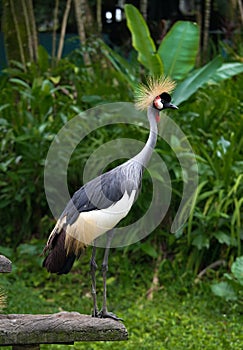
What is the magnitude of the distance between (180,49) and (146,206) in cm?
154

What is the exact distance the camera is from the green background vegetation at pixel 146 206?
18.5ft

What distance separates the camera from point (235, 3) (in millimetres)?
10258

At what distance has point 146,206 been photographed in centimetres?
643

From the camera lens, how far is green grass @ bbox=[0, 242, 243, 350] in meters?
5.20

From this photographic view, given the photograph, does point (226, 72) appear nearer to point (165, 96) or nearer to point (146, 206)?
point (146, 206)

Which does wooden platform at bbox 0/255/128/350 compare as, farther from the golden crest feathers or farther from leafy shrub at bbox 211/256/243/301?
leafy shrub at bbox 211/256/243/301

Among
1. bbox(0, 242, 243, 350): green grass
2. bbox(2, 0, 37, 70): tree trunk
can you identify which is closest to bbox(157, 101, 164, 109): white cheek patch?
bbox(0, 242, 243, 350): green grass

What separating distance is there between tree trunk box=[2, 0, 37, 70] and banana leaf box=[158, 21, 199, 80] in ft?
6.10

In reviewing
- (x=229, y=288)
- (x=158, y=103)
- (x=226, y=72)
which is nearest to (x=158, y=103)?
(x=158, y=103)

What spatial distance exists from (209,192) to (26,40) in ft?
10.5

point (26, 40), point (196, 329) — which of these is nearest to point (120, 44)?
point (26, 40)

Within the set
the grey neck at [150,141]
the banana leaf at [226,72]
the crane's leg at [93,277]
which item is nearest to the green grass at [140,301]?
the crane's leg at [93,277]

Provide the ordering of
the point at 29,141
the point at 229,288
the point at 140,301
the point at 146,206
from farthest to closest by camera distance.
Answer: the point at 29,141
the point at 146,206
the point at 140,301
the point at 229,288

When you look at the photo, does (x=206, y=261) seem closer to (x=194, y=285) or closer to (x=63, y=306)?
(x=194, y=285)
